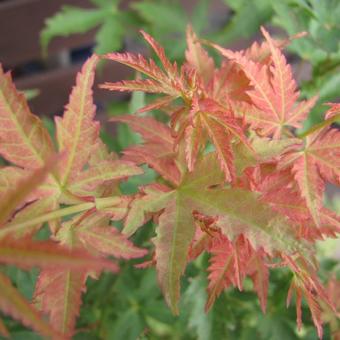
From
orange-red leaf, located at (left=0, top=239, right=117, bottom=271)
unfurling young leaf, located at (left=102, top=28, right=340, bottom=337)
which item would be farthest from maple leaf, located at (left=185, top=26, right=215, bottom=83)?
orange-red leaf, located at (left=0, top=239, right=117, bottom=271)

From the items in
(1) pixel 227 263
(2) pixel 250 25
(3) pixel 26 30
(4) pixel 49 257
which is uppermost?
(3) pixel 26 30

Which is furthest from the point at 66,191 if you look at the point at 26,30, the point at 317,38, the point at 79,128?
the point at 26,30

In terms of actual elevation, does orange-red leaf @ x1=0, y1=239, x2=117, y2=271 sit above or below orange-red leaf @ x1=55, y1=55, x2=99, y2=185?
below

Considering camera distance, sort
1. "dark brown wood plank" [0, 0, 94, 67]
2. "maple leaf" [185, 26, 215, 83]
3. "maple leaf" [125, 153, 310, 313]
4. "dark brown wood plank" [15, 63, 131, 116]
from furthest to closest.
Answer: "dark brown wood plank" [15, 63, 131, 116] < "dark brown wood plank" [0, 0, 94, 67] < "maple leaf" [185, 26, 215, 83] < "maple leaf" [125, 153, 310, 313]

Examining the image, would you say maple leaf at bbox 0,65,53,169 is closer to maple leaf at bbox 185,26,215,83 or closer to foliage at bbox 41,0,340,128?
maple leaf at bbox 185,26,215,83

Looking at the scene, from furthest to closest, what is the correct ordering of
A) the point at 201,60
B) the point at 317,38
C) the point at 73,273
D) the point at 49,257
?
the point at 317,38
the point at 201,60
the point at 73,273
the point at 49,257

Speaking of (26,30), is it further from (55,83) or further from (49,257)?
(49,257)
